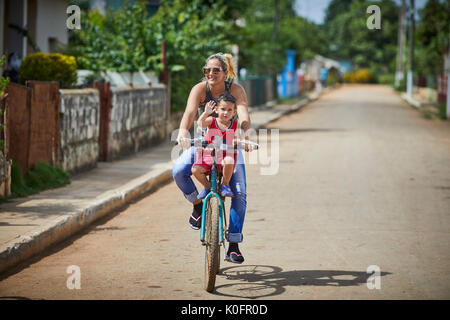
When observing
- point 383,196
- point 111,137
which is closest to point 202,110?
point 383,196

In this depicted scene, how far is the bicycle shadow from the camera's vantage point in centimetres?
626

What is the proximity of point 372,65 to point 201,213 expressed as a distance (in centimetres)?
10283

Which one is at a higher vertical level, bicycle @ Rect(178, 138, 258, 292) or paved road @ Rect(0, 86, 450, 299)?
bicycle @ Rect(178, 138, 258, 292)

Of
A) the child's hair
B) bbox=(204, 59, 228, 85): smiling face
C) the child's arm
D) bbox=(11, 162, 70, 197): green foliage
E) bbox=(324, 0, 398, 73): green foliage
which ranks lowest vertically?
bbox=(11, 162, 70, 197): green foliage

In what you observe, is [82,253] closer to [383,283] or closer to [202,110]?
[202,110]

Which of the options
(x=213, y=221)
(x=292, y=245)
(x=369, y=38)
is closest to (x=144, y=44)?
(x=292, y=245)

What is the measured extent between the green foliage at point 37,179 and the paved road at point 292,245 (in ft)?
3.73

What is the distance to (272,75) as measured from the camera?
43906mm

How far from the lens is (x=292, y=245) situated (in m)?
8.06

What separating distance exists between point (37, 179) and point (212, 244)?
517 centimetres

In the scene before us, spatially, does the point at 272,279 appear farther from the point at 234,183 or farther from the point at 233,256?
the point at 234,183

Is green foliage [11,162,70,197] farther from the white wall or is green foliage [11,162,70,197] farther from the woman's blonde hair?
the white wall

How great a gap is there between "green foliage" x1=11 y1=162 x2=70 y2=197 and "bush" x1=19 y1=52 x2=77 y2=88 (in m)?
2.55

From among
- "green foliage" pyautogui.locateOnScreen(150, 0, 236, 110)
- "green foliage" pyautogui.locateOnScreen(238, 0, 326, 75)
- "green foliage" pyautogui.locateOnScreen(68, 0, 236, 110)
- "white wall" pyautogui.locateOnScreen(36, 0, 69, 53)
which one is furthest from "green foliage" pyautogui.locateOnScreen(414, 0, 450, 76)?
"white wall" pyautogui.locateOnScreen(36, 0, 69, 53)
